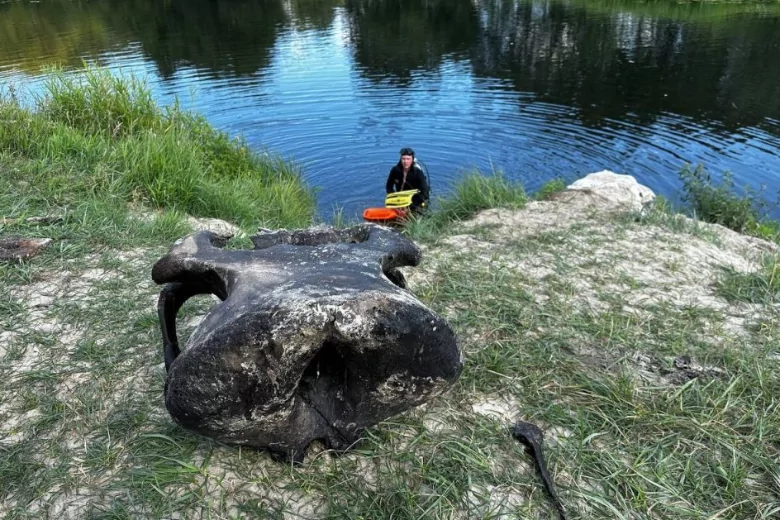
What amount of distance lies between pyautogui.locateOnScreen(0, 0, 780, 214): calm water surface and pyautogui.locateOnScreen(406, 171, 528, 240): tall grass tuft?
3126mm

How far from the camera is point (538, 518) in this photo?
92.7 inches

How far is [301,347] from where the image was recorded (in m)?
2.08

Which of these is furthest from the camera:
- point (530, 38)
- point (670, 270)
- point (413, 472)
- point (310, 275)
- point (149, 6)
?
point (149, 6)

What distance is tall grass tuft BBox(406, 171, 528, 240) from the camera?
644 centimetres

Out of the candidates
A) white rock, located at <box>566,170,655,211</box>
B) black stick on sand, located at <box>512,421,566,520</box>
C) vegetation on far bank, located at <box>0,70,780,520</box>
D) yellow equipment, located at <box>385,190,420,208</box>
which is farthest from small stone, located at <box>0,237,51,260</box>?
white rock, located at <box>566,170,655,211</box>

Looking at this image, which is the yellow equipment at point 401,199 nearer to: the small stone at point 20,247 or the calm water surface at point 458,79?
the calm water surface at point 458,79

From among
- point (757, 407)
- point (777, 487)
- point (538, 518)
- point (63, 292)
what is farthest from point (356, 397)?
point (63, 292)

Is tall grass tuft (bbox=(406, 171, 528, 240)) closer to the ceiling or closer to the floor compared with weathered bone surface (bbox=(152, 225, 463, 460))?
closer to the floor

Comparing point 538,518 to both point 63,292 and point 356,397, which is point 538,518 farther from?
point 63,292

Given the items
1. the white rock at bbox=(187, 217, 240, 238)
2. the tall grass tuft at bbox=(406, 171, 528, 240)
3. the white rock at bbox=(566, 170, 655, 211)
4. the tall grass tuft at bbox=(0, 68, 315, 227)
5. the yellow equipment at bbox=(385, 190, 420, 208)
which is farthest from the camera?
the yellow equipment at bbox=(385, 190, 420, 208)

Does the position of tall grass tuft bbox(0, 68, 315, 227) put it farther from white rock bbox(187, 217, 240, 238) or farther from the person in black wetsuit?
the person in black wetsuit

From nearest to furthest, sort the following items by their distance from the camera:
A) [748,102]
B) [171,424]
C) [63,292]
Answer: [171,424], [63,292], [748,102]

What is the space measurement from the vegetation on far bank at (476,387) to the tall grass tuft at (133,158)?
0.91 feet

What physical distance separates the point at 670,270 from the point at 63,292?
4.47m
